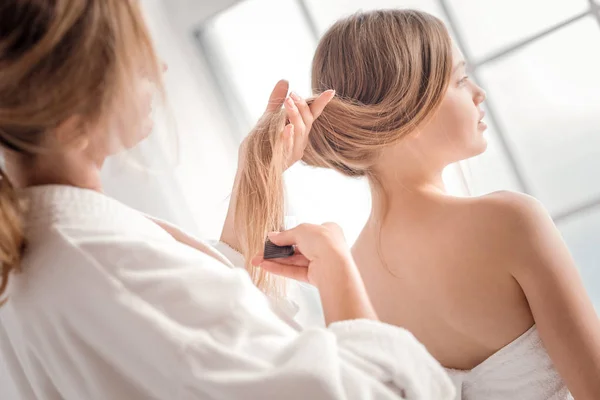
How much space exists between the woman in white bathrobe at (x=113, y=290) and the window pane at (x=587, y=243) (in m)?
0.97

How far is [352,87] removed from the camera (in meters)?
0.92

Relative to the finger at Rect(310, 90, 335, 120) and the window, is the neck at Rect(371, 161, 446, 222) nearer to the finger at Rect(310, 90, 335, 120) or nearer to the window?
the finger at Rect(310, 90, 335, 120)

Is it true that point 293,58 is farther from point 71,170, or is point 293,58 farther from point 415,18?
point 71,170

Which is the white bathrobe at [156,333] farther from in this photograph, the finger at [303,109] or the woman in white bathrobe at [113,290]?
the finger at [303,109]

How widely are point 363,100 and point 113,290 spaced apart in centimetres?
51

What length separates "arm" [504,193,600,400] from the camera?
753 millimetres

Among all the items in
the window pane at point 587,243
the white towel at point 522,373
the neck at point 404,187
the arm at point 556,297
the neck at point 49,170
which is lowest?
the window pane at point 587,243

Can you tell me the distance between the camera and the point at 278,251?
0.73 m

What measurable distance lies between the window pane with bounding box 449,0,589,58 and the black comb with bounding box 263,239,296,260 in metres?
0.88

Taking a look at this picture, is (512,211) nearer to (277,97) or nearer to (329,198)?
(277,97)

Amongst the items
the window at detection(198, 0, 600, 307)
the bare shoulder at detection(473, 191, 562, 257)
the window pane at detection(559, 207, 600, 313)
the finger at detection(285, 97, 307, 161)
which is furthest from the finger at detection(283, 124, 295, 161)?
the window pane at detection(559, 207, 600, 313)

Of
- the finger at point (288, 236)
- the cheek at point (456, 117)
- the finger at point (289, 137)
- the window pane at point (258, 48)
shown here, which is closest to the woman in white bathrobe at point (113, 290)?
the finger at point (288, 236)

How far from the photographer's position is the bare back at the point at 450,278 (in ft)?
2.72

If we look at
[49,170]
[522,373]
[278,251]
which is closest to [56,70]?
[49,170]
